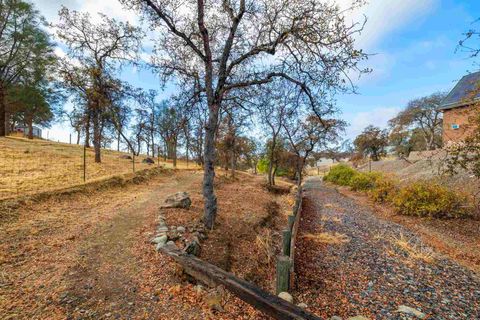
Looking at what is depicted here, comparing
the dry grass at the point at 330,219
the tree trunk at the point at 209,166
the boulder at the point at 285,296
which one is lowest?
the dry grass at the point at 330,219

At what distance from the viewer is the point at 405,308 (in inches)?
143

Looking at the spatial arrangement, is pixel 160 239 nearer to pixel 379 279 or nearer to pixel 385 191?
pixel 379 279

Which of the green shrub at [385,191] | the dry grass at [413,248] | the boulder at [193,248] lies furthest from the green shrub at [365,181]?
the boulder at [193,248]

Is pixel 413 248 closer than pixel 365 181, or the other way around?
pixel 413 248

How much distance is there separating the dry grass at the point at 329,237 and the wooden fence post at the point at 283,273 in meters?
3.26

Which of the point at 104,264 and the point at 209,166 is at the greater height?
the point at 209,166

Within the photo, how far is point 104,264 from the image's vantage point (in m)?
4.07

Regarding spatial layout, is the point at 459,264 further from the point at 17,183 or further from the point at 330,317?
the point at 17,183

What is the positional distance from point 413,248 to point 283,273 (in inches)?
179

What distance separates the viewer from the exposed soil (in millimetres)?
3074

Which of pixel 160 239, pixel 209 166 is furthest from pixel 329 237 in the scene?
pixel 160 239

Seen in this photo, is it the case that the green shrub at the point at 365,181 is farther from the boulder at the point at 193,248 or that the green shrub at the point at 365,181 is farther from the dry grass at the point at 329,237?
the boulder at the point at 193,248

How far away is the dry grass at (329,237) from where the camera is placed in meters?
6.61

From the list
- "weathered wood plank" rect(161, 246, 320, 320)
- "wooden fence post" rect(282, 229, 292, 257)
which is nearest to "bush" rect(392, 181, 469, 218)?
"wooden fence post" rect(282, 229, 292, 257)
